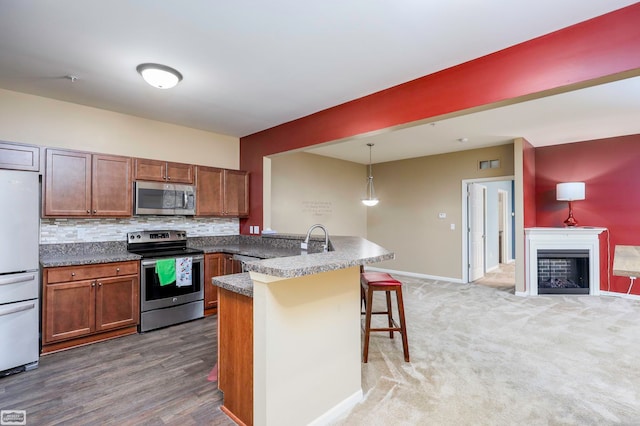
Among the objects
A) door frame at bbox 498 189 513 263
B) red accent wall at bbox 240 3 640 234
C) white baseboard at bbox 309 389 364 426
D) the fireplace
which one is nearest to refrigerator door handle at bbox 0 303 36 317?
white baseboard at bbox 309 389 364 426

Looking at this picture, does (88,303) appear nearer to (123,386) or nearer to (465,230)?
(123,386)

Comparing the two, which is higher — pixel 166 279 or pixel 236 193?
pixel 236 193

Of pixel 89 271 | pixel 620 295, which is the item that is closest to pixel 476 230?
pixel 620 295

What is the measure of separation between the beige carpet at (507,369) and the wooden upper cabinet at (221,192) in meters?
2.68

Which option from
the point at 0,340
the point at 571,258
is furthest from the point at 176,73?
the point at 571,258

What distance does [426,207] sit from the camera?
6.42m

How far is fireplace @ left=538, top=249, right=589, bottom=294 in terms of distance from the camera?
16.6 ft

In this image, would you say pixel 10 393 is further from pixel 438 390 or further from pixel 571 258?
pixel 571 258

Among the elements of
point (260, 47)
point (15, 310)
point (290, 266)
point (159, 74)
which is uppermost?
point (260, 47)

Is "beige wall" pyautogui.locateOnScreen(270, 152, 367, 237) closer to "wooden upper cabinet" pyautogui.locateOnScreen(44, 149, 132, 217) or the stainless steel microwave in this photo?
the stainless steel microwave

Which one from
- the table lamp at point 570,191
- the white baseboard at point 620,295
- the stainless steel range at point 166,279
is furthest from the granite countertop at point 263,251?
the white baseboard at point 620,295

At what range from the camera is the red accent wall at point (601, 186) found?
484 cm

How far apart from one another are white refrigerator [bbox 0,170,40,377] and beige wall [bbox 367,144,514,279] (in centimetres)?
599

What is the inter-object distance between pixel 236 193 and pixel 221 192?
24cm
